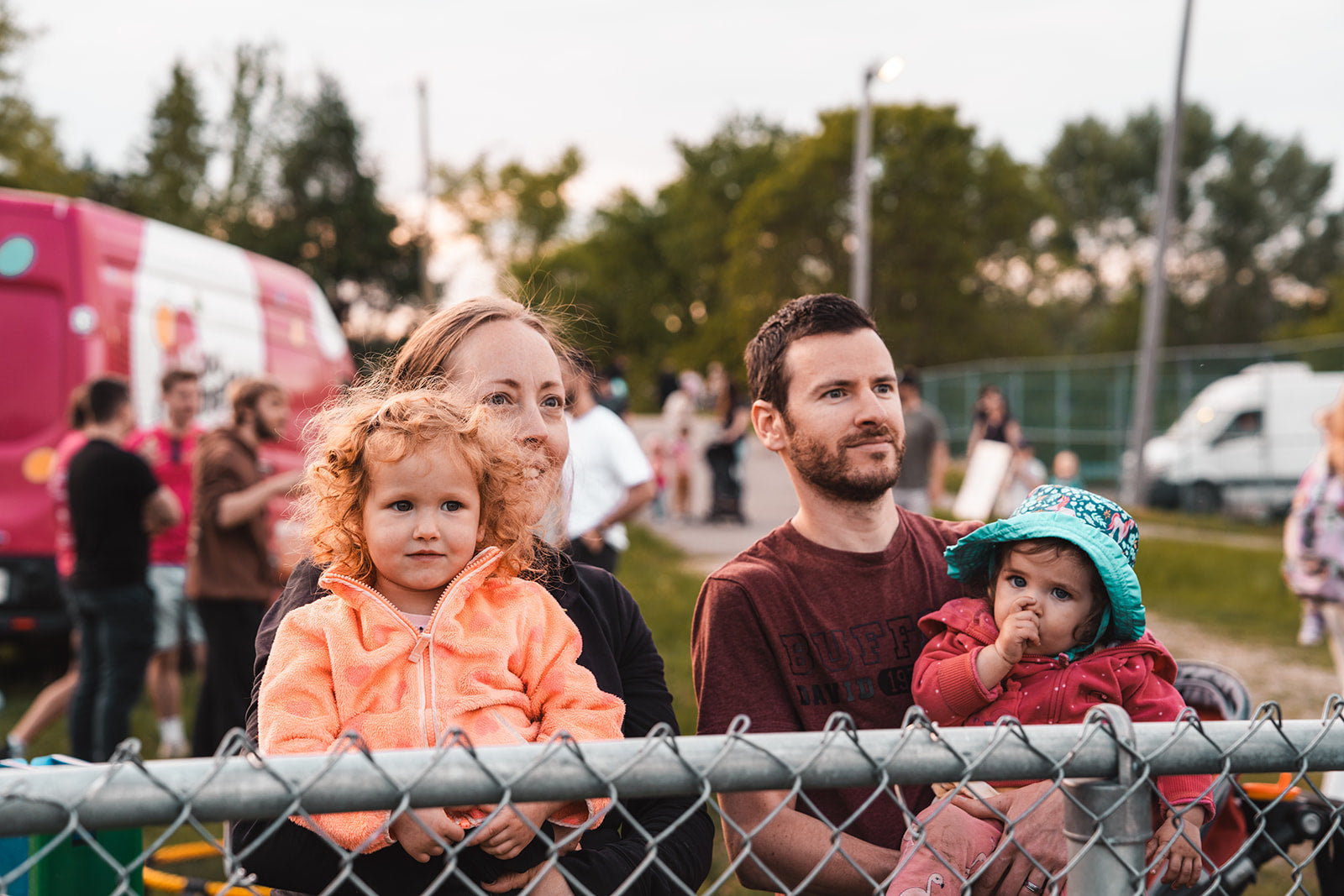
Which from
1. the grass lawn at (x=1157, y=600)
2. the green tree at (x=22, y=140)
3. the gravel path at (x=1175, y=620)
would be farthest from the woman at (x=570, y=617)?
the green tree at (x=22, y=140)

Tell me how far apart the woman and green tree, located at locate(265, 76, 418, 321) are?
110 feet

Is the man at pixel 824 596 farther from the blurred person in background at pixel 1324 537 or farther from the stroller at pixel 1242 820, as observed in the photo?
the blurred person in background at pixel 1324 537

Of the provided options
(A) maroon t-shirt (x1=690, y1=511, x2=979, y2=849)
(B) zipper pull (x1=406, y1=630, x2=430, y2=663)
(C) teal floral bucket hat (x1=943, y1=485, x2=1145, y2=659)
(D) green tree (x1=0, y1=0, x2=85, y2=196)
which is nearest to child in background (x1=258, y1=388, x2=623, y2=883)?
(B) zipper pull (x1=406, y1=630, x2=430, y2=663)

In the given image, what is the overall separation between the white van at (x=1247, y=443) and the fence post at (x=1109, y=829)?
15594 millimetres

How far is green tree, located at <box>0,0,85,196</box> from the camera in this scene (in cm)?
2394

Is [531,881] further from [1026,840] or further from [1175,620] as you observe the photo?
[1175,620]

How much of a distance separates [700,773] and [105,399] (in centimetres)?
450

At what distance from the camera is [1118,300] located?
4856 cm

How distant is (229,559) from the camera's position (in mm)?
5008

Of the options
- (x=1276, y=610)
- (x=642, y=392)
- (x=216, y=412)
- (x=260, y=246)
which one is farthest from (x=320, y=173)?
(x=1276, y=610)

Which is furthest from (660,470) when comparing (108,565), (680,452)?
(108,565)

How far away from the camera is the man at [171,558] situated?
550 centimetres

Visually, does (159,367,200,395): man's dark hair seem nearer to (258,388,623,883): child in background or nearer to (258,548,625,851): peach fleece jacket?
(258,388,623,883): child in background

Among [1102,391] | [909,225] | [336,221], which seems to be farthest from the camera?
[909,225]
